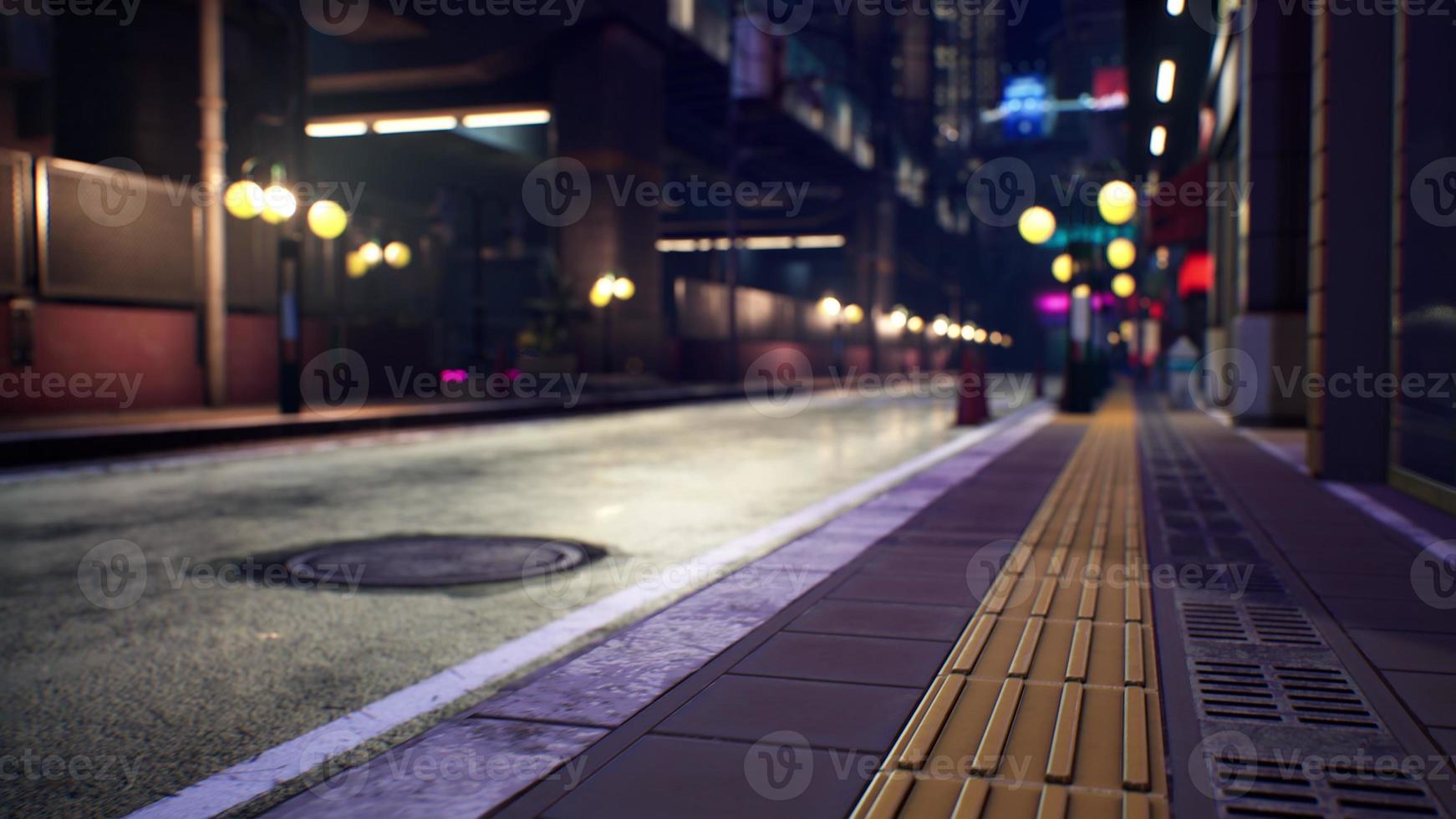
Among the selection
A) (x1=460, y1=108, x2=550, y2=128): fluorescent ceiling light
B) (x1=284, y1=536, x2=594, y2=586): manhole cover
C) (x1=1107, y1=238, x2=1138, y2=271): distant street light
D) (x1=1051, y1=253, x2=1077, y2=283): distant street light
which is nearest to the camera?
(x1=284, y1=536, x2=594, y2=586): manhole cover

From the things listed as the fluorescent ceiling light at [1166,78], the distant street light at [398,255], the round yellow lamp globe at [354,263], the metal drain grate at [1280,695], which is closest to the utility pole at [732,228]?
the distant street light at [398,255]

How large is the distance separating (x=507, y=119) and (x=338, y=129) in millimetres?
6359

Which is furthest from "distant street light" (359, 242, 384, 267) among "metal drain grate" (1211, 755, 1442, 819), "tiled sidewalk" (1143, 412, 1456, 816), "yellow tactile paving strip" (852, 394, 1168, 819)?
"metal drain grate" (1211, 755, 1442, 819)

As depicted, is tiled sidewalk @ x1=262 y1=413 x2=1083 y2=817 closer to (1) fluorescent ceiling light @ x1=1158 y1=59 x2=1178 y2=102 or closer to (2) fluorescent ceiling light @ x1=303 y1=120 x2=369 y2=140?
(1) fluorescent ceiling light @ x1=1158 y1=59 x2=1178 y2=102

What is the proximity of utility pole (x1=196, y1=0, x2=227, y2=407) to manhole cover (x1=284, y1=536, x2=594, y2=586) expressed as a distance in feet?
39.3

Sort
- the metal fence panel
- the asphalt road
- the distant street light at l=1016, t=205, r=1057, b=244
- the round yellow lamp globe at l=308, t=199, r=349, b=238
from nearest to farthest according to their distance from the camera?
the asphalt road → the metal fence panel → the round yellow lamp globe at l=308, t=199, r=349, b=238 → the distant street light at l=1016, t=205, r=1057, b=244

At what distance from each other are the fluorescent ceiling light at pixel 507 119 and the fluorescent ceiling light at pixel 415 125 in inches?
20.1

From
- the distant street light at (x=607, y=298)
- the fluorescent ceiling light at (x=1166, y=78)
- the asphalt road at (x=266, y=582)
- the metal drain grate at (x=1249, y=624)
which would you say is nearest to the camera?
the asphalt road at (x=266, y=582)

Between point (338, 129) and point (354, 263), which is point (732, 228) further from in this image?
point (338, 129)

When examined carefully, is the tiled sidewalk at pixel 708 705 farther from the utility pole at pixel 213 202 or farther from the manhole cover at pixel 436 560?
the utility pole at pixel 213 202

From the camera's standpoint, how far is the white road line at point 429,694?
10.1ft

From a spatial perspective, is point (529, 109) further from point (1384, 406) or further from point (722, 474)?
point (1384, 406)

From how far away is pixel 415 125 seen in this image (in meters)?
37.6

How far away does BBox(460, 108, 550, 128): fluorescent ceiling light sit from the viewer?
36.7 m
